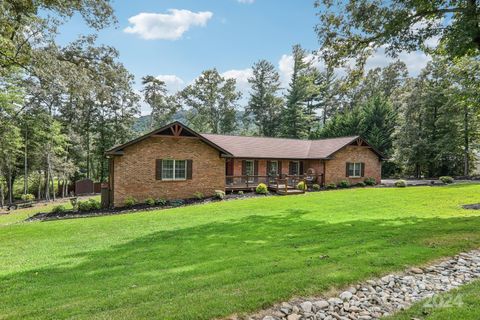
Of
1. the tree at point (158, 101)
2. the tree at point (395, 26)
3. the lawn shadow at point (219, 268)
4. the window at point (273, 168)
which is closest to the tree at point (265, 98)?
the tree at point (158, 101)

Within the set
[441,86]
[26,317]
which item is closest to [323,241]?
[26,317]

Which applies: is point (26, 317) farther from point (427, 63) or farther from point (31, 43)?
point (427, 63)

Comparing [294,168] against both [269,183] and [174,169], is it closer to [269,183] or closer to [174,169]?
[269,183]

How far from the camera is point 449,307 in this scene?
Answer: 12.8 ft

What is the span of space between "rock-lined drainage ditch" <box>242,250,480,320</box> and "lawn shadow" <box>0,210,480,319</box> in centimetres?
24

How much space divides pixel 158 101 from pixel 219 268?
46.1m

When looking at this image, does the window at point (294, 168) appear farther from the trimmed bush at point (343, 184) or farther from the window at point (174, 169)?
the window at point (174, 169)

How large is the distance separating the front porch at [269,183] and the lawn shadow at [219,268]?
12113mm

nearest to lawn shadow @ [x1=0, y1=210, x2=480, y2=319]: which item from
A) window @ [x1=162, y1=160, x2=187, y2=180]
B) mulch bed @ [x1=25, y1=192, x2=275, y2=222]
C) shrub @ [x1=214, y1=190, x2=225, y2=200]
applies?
mulch bed @ [x1=25, y1=192, x2=275, y2=222]

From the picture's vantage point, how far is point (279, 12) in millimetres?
14969

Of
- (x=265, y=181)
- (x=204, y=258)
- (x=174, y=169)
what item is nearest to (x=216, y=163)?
(x=174, y=169)

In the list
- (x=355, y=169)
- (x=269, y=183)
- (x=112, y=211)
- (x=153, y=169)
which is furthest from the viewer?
(x=355, y=169)

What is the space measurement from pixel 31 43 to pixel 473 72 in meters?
21.5

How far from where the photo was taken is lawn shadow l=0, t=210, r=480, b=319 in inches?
166
